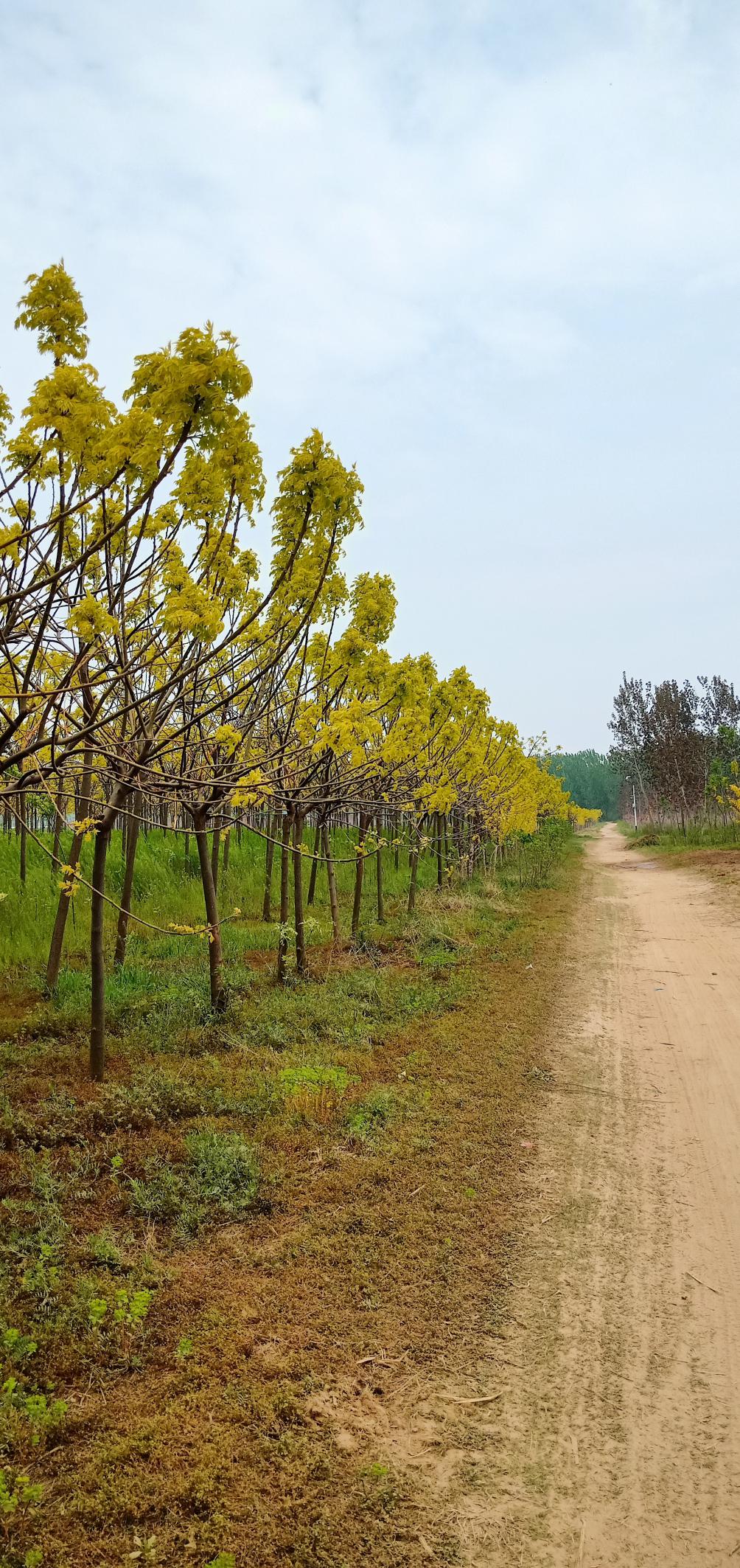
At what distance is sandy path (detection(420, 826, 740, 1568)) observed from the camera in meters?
2.29

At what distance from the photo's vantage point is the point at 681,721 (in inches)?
1534

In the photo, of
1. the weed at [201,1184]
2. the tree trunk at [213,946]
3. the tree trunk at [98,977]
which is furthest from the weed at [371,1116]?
A: the tree trunk at [213,946]

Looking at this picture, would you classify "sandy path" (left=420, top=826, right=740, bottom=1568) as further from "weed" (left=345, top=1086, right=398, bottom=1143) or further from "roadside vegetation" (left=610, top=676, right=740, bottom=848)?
"roadside vegetation" (left=610, top=676, right=740, bottom=848)

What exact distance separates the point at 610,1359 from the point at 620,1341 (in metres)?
0.13

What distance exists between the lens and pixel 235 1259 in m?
3.51

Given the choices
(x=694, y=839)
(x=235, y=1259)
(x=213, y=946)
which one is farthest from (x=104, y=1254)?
(x=694, y=839)

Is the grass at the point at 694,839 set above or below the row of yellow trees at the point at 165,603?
below

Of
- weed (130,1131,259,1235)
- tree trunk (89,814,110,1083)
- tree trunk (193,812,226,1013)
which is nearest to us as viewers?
weed (130,1131,259,1235)

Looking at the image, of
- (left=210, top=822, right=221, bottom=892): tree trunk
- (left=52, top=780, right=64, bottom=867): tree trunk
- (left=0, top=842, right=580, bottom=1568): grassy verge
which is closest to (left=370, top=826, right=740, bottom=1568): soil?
(left=0, top=842, right=580, bottom=1568): grassy verge

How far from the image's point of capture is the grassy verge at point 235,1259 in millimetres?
2271

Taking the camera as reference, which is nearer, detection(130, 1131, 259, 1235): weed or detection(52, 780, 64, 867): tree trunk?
detection(52, 780, 64, 867): tree trunk

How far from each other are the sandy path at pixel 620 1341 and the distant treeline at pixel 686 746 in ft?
82.0

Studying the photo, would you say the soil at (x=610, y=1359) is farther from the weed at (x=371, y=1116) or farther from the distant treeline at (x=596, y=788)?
the distant treeline at (x=596, y=788)

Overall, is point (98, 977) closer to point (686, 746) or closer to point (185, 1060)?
point (185, 1060)
